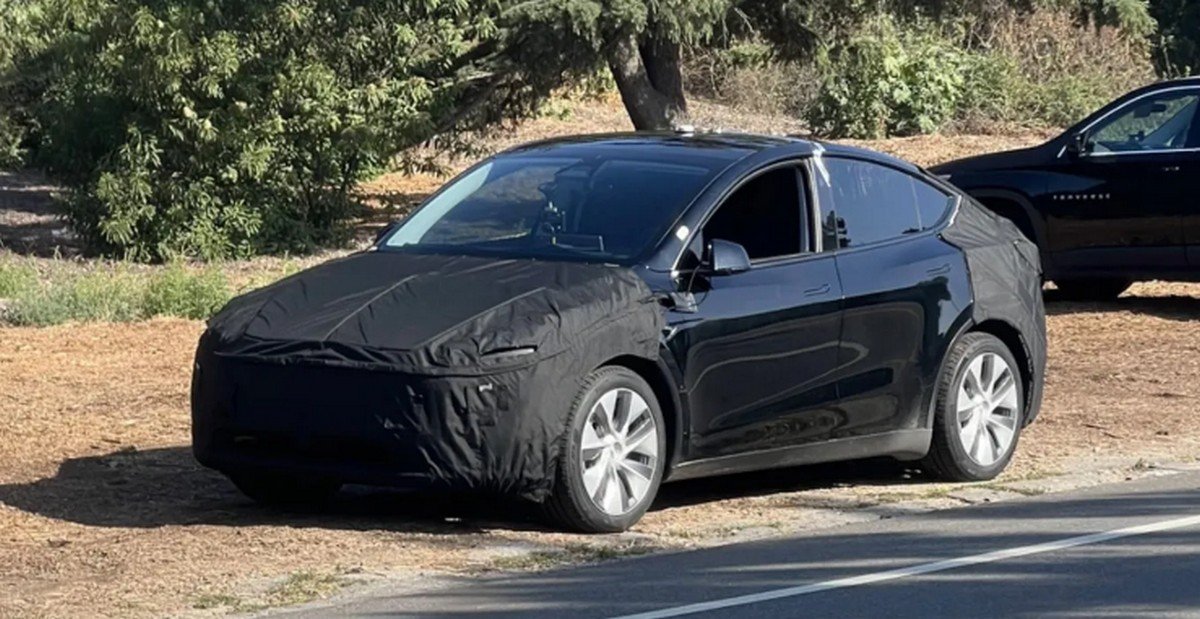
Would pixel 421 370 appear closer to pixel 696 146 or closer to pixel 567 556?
pixel 567 556

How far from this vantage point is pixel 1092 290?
1769 cm

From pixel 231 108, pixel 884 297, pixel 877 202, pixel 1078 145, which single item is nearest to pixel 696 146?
pixel 877 202

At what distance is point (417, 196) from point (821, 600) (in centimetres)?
2049

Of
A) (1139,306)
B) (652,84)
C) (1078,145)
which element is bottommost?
(1139,306)

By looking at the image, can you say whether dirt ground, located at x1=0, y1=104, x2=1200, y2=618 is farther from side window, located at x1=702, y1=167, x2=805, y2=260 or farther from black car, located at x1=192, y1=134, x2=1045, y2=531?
side window, located at x1=702, y1=167, x2=805, y2=260

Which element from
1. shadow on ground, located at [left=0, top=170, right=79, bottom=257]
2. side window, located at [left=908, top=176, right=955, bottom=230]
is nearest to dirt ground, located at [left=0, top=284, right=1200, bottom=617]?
side window, located at [left=908, top=176, right=955, bottom=230]

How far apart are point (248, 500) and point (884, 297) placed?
122 inches

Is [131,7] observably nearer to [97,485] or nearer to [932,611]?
[97,485]

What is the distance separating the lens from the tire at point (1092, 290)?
17.5m

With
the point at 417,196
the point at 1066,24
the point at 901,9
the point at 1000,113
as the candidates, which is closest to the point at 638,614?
the point at 901,9

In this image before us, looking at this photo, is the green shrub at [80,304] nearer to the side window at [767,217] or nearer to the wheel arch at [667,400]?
the side window at [767,217]

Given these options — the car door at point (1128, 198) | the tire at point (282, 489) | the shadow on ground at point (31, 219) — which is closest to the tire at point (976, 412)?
the tire at point (282, 489)

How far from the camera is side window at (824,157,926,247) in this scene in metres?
10.2

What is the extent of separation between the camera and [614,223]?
960 centimetres
